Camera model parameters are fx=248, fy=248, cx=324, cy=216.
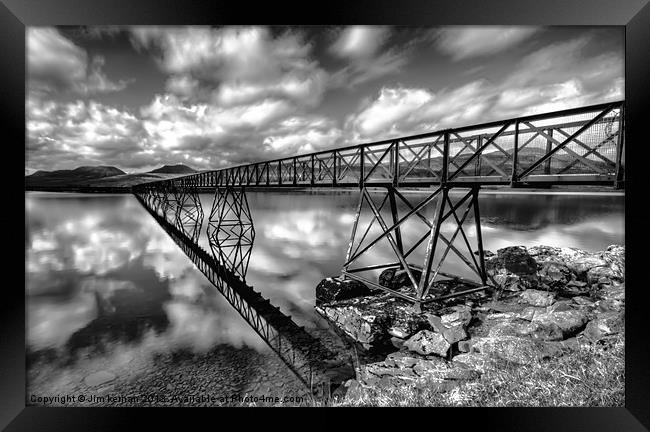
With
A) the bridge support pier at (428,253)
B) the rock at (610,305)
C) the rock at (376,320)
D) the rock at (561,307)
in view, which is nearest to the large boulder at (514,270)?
the bridge support pier at (428,253)

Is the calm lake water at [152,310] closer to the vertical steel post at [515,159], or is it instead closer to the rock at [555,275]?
the vertical steel post at [515,159]

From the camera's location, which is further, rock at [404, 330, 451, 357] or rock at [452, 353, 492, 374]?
rock at [404, 330, 451, 357]

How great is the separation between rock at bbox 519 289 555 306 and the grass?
2.85m

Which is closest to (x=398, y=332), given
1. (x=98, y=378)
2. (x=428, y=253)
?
(x=428, y=253)

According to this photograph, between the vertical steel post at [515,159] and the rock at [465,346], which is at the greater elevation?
the vertical steel post at [515,159]

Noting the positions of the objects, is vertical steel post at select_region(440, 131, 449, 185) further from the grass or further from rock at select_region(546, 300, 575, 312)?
the grass

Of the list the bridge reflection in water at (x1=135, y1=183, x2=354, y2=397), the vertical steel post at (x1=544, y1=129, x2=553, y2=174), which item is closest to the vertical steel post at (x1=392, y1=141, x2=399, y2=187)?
the vertical steel post at (x1=544, y1=129, x2=553, y2=174)

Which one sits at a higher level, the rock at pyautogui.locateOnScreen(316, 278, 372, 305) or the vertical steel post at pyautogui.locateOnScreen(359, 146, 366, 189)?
the vertical steel post at pyautogui.locateOnScreen(359, 146, 366, 189)

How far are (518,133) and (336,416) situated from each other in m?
6.15

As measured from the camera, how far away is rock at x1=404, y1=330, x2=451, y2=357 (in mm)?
5074

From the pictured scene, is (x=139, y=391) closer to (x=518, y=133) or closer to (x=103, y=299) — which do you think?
(x=103, y=299)

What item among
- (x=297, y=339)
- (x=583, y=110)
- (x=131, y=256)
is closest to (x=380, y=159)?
(x=583, y=110)

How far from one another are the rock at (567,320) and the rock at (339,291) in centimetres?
435
